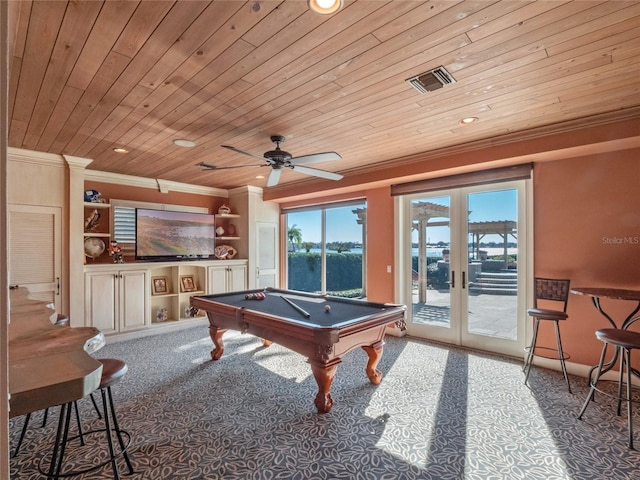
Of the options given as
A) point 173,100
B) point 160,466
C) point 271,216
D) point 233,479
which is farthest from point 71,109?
point 271,216

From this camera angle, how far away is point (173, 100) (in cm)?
262

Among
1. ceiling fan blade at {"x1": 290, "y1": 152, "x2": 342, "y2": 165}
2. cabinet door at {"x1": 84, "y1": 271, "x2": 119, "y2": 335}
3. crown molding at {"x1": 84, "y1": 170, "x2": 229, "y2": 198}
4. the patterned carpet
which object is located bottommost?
the patterned carpet

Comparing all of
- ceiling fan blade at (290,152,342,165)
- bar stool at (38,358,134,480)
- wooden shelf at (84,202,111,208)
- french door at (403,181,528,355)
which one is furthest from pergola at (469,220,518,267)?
wooden shelf at (84,202,111,208)

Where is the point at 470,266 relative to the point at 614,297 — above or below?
above

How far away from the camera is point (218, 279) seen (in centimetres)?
584

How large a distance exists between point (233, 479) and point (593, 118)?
420cm

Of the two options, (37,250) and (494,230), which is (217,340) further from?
(494,230)

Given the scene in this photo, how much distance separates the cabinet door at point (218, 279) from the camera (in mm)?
5746

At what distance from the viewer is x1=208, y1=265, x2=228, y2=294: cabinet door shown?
5.75m

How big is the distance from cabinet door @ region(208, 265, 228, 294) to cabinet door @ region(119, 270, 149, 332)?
1073 millimetres

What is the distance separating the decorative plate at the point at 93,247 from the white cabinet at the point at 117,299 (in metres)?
0.46

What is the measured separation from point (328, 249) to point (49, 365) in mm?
5384

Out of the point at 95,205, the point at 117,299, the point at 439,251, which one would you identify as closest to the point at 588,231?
the point at 439,251

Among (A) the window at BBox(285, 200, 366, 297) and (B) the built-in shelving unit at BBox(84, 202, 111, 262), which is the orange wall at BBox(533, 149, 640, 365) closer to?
(A) the window at BBox(285, 200, 366, 297)
